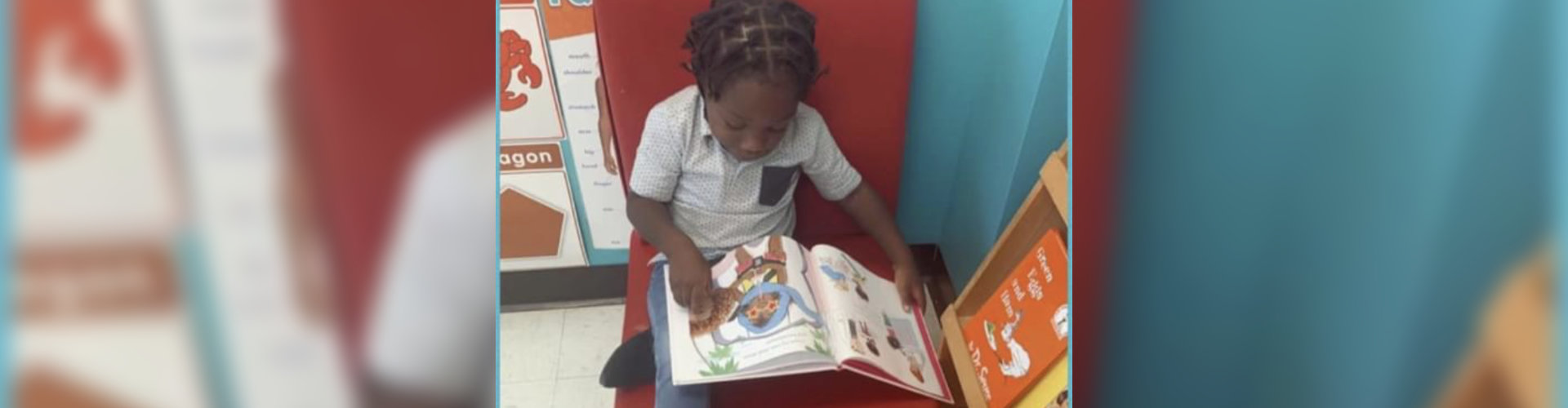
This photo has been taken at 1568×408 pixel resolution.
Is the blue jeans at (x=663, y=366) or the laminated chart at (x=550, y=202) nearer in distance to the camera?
the blue jeans at (x=663, y=366)

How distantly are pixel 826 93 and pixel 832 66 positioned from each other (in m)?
0.04

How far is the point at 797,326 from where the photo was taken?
1.08m

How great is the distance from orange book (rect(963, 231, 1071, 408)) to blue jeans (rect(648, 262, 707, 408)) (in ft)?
1.10

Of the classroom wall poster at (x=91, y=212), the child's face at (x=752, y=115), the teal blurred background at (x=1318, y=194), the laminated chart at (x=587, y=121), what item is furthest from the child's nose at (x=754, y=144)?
the classroom wall poster at (x=91, y=212)

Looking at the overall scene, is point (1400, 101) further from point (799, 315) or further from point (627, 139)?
point (627, 139)

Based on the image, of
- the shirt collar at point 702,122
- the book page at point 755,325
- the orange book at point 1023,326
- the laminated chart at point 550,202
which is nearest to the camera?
the orange book at point 1023,326

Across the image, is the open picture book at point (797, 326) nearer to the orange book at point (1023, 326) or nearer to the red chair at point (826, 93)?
the red chair at point (826, 93)

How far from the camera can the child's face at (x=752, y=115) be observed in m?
1.06

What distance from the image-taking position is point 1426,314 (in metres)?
0.24

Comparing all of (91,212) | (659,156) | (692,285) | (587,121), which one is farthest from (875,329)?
(91,212)

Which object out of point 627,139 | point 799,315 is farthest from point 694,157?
point 799,315

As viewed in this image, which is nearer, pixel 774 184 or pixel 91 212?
pixel 91 212

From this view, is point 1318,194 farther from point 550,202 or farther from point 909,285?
point 550,202

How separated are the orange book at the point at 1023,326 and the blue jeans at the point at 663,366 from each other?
1.10 ft
